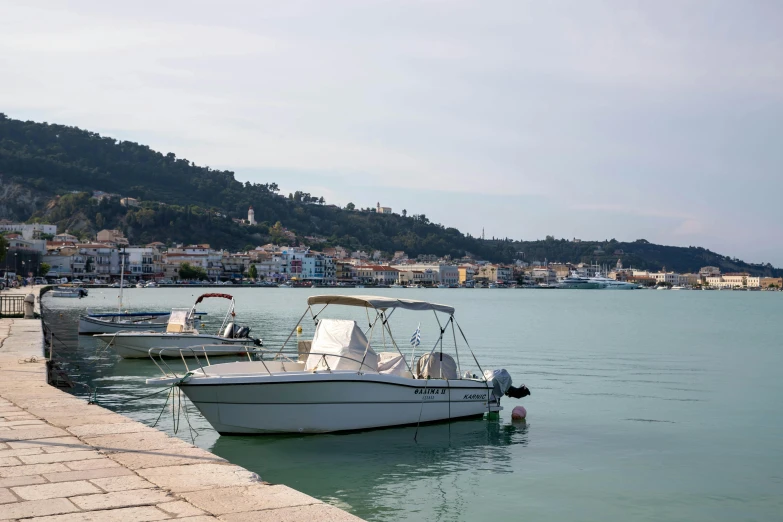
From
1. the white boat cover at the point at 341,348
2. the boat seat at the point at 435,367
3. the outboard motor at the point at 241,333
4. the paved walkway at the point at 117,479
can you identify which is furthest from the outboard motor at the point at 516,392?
the outboard motor at the point at 241,333

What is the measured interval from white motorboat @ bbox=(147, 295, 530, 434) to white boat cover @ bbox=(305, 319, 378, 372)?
0.02 meters

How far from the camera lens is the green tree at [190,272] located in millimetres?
167375

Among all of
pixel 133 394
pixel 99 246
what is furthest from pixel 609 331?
pixel 99 246

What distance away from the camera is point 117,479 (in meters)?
7.18

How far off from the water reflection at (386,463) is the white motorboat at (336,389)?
10.7 inches

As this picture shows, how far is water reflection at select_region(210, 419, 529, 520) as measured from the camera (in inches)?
434

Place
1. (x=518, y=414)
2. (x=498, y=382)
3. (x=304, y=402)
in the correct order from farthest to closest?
(x=518, y=414) → (x=498, y=382) → (x=304, y=402)

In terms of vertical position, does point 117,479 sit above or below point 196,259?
below

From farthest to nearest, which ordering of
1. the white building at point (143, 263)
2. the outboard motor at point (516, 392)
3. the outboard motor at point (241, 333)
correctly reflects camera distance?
the white building at point (143, 263) → the outboard motor at point (241, 333) → the outboard motor at point (516, 392)

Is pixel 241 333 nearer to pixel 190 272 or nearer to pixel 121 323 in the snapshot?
pixel 121 323

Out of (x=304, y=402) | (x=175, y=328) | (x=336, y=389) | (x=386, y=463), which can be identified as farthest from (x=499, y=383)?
(x=175, y=328)

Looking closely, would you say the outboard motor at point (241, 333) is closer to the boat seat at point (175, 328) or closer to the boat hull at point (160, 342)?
the boat hull at point (160, 342)

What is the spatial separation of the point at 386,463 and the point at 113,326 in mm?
22364

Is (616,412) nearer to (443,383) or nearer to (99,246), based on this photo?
(443,383)
